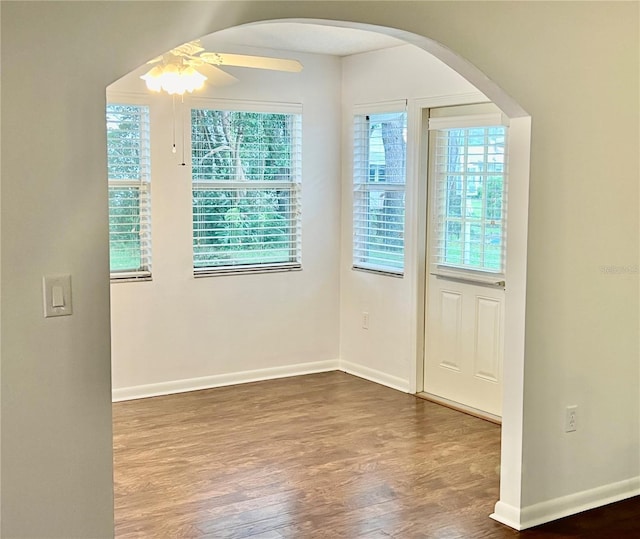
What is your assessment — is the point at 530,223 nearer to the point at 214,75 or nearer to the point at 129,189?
the point at 214,75

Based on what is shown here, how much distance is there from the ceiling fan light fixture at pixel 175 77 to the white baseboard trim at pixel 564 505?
2.46 meters

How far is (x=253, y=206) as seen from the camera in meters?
6.02

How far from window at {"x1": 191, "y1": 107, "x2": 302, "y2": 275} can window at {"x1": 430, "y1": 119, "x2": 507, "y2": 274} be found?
1193 mm

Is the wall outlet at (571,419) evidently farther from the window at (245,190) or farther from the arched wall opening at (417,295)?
the window at (245,190)

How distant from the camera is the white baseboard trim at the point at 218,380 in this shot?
18.3ft

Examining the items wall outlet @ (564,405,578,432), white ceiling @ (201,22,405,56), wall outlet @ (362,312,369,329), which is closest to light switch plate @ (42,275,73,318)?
wall outlet @ (564,405,578,432)

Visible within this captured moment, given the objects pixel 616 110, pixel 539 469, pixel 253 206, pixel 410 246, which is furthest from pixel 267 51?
pixel 539 469

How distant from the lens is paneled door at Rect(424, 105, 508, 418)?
508cm

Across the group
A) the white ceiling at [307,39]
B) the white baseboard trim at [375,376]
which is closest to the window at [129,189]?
the white ceiling at [307,39]

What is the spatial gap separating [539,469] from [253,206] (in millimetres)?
3130

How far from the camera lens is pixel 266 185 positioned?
604 centimetres

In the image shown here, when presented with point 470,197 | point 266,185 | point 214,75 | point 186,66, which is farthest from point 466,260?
point 186,66

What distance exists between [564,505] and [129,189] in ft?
11.1

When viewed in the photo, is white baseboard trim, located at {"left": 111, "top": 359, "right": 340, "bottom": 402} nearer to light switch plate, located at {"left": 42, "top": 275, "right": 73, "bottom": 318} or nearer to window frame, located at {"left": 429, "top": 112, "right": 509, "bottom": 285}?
window frame, located at {"left": 429, "top": 112, "right": 509, "bottom": 285}
